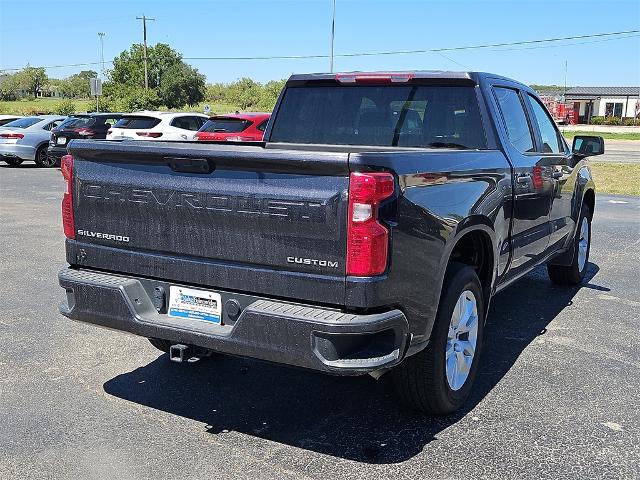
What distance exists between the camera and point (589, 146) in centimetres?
652

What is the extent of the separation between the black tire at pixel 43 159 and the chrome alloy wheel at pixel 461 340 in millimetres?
20227

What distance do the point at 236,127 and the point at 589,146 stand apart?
417 inches

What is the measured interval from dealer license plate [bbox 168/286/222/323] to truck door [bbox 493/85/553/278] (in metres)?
2.28

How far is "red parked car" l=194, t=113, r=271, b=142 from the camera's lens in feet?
51.6

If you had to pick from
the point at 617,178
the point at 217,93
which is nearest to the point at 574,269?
the point at 617,178

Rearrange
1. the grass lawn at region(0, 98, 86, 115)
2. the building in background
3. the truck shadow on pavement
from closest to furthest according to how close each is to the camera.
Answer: the truck shadow on pavement < the grass lawn at region(0, 98, 86, 115) < the building in background

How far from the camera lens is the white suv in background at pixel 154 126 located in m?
19.1

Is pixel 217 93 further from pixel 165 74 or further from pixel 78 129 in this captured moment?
pixel 78 129

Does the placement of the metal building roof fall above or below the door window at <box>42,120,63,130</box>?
above

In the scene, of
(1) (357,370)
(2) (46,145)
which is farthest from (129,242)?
(2) (46,145)

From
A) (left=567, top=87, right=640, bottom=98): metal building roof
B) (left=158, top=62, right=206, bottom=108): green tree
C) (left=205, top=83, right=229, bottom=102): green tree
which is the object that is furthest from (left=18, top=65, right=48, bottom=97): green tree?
(left=567, top=87, right=640, bottom=98): metal building roof

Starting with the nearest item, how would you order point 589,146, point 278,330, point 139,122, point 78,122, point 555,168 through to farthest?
point 278,330 < point 555,168 < point 589,146 < point 139,122 < point 78,122

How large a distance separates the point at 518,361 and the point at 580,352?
565 mm

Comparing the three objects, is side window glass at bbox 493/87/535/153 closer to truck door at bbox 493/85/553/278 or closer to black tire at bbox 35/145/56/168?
truck door at bbox 493/85/553/278
